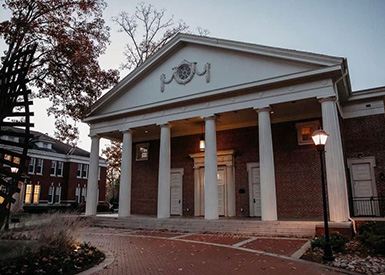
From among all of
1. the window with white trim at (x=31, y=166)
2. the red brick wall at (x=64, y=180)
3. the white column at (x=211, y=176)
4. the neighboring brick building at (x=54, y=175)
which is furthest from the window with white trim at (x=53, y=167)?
the white column at (x=211, y=176)

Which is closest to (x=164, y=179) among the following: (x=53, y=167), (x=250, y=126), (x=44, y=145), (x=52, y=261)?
(x=250, y=126)

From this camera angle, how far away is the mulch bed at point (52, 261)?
6.15 meters

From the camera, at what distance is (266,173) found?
14266mm

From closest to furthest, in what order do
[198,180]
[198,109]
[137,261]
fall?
1. [137,261]
2. [198,109]
3. [198,180]

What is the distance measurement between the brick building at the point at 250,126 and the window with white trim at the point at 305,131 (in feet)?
0.18

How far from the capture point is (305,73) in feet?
45.8

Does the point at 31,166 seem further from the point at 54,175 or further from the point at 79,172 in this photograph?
the point at 79,172

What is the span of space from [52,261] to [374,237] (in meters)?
8.91

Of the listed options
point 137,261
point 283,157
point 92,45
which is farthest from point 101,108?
point 137,261

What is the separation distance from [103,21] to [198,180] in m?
11.6

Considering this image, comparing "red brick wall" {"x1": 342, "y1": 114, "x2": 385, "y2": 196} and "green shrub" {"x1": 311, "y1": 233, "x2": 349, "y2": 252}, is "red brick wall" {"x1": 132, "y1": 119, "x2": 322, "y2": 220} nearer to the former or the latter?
"red brick wall" {"x1": 342, "y1": 114, "x2": 385, "y2": 196}

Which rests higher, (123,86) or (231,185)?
(123,86)

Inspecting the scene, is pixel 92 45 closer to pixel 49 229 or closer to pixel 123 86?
pixel 123 86

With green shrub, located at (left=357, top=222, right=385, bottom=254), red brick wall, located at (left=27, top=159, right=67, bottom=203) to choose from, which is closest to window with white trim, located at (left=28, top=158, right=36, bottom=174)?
red brick wall, located at (left=27, top=159, right=67, bottom=203)
